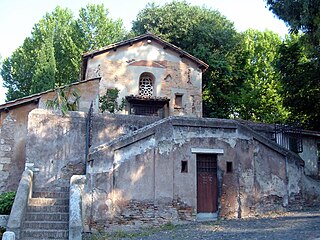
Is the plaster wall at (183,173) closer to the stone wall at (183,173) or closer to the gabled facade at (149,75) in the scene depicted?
the stone wall at (183,173)

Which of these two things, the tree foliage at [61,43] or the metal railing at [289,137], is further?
the tree foliage at [61,43]

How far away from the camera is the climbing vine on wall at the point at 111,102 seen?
20.7m

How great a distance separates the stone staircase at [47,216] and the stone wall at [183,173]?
3.31ft

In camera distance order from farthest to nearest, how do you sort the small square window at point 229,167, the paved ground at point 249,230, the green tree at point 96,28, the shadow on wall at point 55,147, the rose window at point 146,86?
the green tree at point 96,28 → the rose window at point 146,86 → the shadow on wall at point 55,147 → the small square window at point 229,167 → the paved ground at point 249,230

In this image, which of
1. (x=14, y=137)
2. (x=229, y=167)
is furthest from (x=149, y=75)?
(x=229, y=167)

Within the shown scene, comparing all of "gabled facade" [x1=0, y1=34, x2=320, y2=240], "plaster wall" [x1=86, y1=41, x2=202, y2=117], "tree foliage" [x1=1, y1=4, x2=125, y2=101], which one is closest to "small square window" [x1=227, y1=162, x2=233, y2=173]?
"gabled facade" [x1=0, y1=34, x2=320, y2=240]

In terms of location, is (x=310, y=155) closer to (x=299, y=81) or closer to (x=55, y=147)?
(x=299, y=81)

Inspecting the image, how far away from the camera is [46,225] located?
1085 centimetres

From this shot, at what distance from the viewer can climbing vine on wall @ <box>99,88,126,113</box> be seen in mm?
20719

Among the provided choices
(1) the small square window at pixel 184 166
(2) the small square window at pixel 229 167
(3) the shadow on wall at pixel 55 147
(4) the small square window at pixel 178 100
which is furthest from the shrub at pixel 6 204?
(4) the small square window at pixel 178 100

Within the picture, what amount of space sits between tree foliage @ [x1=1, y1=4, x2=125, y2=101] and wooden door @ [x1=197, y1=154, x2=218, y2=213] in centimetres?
2088

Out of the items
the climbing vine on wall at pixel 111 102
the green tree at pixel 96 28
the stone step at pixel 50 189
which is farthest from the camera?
the green tree at pixel 96 28

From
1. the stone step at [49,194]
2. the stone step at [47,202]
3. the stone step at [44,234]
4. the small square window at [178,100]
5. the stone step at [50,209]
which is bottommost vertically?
the stone step at [44,234]

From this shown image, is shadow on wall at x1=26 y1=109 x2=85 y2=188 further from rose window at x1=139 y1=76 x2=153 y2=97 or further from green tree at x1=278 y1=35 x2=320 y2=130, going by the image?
green tree at x1=278 y1=35 x2=320 y2=130
